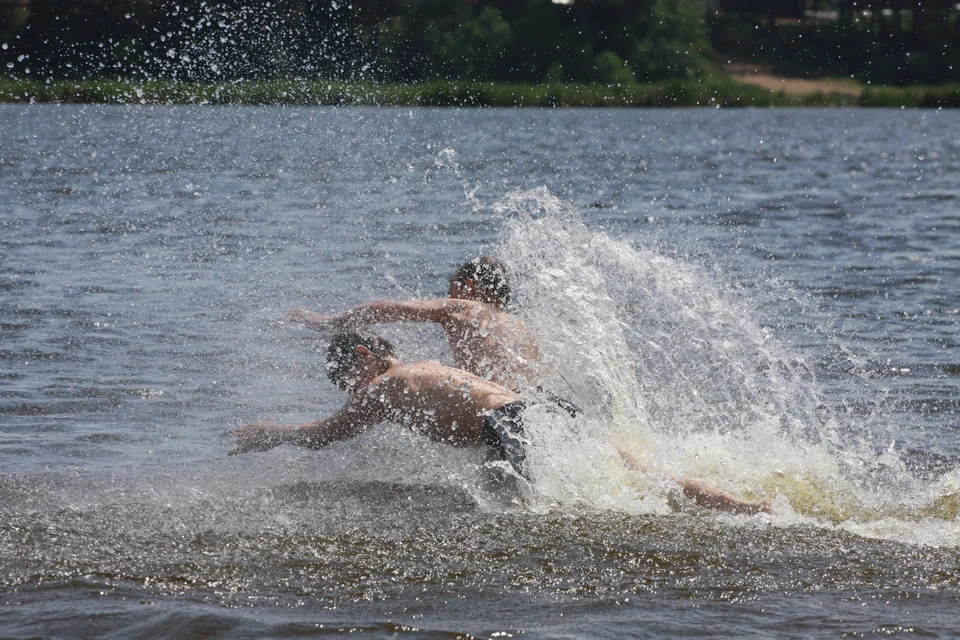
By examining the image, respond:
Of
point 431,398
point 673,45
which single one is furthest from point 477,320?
point 673,45

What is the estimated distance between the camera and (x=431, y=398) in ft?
22.5

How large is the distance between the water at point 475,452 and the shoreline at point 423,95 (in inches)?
1256

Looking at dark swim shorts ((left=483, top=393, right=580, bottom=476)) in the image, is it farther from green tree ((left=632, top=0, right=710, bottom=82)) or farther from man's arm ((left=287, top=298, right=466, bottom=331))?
green tree ((left=632, top=0, right=710, bottom=82))

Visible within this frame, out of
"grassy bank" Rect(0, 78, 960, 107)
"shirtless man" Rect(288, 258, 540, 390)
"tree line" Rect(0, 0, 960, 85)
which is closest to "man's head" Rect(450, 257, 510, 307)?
"shirtless man" Rect(288, 258, 540, 390)

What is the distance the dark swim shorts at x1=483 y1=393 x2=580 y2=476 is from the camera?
266 inches

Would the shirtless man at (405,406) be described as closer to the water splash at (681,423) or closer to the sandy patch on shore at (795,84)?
the water splash at (681,423)

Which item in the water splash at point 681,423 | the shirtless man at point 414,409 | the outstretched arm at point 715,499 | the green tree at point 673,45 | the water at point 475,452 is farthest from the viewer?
the green tree at point 673,45

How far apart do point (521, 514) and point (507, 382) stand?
39.0 inches

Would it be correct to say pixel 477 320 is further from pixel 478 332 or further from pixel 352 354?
pixel 352 354

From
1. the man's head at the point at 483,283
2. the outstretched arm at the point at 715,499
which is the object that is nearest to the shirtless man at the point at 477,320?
the man's head at the point at 483,283

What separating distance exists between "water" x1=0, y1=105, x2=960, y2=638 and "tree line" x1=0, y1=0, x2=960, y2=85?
2372 cm

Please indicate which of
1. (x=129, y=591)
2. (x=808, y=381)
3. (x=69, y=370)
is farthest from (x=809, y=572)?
(x=69, y=370)

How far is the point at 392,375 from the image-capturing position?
6910mm

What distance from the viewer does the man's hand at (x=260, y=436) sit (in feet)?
23.0
